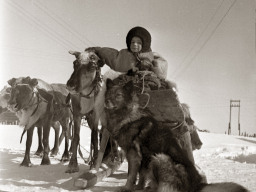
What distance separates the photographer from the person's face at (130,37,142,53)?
479 cm

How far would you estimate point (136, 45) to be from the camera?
4785mm

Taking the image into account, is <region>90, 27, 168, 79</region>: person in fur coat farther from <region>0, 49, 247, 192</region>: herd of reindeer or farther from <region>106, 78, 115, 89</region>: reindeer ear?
<region>106, 78, 115, 89</region>: reindeer ear

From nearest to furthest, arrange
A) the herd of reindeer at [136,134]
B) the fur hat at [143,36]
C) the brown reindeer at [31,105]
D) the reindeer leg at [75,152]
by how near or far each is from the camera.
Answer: the herd of reindeer at [136,134], the fur hat at [143,36], the reindeer leg at [75,152], the brown reindeer at [31,105]

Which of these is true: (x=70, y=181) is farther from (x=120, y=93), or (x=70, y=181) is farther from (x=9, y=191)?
(x=120, y=93)

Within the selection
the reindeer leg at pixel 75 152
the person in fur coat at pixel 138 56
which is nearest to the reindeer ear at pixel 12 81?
the reindeer leg at pixel 75 152

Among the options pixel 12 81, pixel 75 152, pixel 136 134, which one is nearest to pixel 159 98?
pixel 136 134

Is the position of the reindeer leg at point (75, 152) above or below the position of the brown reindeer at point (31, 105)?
below

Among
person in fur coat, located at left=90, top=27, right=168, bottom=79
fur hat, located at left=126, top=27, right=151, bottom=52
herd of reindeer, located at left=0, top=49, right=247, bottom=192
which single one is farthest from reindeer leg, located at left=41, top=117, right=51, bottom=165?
fur hat, located at left=126, top=27, right=151, bottom=52

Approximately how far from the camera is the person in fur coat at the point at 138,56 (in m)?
4.55

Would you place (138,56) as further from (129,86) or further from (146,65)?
(129,86)

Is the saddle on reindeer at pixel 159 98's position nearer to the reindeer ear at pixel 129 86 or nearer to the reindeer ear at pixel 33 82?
the reindeer ear at pixel 129 86

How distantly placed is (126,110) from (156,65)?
0.90 meters

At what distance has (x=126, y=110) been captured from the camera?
4.01m

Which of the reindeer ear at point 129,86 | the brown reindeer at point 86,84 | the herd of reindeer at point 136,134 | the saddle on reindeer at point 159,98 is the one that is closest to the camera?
the herd of reindeer at point 136,134
